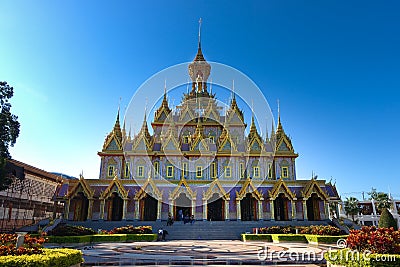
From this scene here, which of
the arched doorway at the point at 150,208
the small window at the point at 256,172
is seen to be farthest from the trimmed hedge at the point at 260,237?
the arched doorway at the point at 150,208

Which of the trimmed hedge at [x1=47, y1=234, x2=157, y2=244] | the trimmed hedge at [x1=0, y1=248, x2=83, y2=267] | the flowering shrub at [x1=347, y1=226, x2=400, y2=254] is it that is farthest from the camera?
the trimmed hedge at [x1=47, y1=234, x2=157, y2=244]

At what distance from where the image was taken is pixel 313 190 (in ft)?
97.5

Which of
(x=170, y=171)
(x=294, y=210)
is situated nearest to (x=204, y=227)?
(x=170, y=171)

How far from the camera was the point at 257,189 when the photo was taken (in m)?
30.4

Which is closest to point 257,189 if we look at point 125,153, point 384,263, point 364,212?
point 125,153

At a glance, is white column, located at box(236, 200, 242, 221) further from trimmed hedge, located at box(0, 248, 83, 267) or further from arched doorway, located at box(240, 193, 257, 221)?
trimmed hedge, located at box(0, 248, 83, 267)

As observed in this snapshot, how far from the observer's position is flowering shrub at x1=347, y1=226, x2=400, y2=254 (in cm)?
893

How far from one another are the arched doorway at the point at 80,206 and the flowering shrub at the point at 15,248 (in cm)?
2086

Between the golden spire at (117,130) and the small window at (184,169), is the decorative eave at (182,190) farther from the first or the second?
the golden spire at (117,130)

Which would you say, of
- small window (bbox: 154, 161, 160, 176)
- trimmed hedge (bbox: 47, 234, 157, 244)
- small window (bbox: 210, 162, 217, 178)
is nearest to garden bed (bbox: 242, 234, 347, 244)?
trimmed hedge (bbox: 47, 234, 157, 244)

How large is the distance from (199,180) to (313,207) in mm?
11652

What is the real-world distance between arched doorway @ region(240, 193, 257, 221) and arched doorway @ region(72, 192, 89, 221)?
609 inches

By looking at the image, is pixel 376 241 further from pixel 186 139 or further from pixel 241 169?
pixel 186 139

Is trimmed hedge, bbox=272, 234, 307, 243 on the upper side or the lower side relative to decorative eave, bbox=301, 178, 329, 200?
lower
